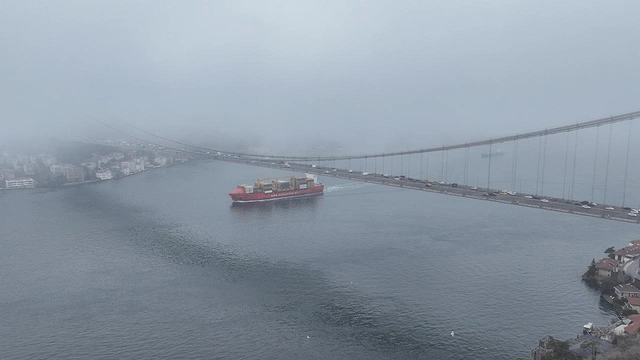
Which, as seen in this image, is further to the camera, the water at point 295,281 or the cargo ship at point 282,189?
the cargo ship at point 282,189

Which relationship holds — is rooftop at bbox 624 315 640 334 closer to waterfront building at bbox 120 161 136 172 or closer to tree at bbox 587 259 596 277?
tree at bbox 587 259 596 277

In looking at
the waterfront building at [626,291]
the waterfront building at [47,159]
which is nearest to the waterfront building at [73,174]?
the waterfront building at [47,159]

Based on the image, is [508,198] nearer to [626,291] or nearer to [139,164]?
[626,291]

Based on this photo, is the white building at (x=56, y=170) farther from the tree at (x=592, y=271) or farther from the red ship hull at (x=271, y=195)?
the tree at (x=592, y=271)

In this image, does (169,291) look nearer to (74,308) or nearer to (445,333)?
(74,308)

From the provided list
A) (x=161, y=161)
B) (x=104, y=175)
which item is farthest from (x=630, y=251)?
(x=161, y=161)

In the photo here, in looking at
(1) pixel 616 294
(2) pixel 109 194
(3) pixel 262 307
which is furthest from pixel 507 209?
(2) pixel 109 194
